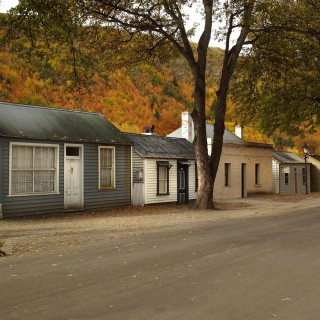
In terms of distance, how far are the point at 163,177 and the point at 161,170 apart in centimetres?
40

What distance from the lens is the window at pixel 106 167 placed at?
20.6m

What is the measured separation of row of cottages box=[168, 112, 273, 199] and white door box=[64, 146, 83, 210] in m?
11.5

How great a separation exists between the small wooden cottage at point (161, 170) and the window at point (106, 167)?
1.46 m

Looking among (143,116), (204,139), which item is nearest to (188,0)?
(204,139)

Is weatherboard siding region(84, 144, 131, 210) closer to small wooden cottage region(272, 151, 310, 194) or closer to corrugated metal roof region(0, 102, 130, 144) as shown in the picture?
corrugated metal roof region(0, 102, 130, 144)

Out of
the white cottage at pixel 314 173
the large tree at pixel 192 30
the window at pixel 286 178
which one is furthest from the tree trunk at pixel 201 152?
the white cottage at pixel 314 173

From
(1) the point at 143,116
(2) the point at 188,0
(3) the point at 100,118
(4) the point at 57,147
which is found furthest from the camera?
(1) the point at 143,116

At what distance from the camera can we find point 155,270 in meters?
7.47

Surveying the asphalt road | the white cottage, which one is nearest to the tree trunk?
the asphalt road

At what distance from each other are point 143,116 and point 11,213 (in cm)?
5821

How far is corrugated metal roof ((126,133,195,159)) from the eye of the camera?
2292cm

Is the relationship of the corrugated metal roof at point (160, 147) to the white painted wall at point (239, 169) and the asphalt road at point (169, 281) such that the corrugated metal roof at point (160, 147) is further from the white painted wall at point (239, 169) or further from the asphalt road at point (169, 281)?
the asphalt road at point (169, 281)

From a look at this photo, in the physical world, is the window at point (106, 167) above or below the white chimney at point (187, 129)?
below

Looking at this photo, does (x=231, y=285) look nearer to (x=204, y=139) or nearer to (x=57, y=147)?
(x=57, y=147)
